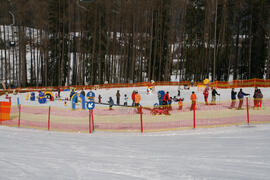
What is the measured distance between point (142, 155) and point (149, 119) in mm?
6776

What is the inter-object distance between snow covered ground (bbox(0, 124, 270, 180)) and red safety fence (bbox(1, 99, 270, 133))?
1091 millimetres

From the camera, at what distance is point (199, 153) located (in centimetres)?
781

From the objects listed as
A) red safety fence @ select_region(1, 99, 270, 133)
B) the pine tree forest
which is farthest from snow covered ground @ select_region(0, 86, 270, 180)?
the pine tree forest

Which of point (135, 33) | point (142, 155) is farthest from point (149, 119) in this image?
point (135, 33)

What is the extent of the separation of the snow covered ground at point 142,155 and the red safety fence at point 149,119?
3.58 feet

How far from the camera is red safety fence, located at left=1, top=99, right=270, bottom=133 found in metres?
12.7

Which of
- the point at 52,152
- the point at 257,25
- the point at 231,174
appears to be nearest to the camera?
the point at 231,174

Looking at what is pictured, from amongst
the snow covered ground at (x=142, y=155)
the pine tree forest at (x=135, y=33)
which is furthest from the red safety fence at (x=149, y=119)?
the pine tree forest at (x=135, y=33)

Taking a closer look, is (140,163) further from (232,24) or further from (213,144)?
(232,24)

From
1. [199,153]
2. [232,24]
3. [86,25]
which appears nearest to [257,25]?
[232,24]

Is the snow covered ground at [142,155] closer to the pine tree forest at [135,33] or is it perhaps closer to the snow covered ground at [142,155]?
the snow covered ground at [142,155]

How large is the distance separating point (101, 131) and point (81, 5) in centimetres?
4349

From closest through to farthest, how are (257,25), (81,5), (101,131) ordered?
1. (101,131)
2. (257,25)
3. (81,5)

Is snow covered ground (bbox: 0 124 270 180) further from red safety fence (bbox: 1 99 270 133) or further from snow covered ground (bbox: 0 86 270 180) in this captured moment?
red safety fence (bbox: 1 99 270 133)
